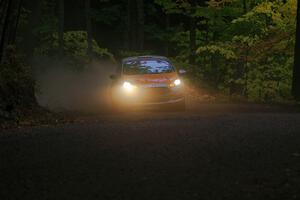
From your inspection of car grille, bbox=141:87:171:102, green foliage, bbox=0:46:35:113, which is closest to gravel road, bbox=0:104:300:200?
green foliage, bbox=0:46:35:113

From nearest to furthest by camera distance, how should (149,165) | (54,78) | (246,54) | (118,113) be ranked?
1. (149,165)
2. (118,113)
3. (246,54)
4. (54,78)

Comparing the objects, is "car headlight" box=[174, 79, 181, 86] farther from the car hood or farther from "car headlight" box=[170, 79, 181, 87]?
the car hood

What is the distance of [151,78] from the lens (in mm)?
18391

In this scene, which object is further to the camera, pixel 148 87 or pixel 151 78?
pixel 151 78

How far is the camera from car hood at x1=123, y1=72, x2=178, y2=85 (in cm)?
1830

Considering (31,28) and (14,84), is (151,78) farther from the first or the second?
(31,28)

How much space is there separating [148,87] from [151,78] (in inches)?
12.0

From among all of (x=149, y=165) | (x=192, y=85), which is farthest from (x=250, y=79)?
(x=149, y=165)

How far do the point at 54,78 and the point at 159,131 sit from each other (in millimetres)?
23559

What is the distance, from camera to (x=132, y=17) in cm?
4272

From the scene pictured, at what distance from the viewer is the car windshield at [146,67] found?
18906 mm

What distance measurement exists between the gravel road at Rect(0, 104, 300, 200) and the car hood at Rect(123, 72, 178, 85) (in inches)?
190

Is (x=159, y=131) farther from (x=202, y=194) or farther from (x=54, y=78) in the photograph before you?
(x=54, y=78)

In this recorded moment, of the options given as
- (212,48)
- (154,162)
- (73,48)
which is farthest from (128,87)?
(73,48)
